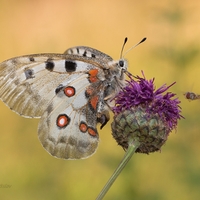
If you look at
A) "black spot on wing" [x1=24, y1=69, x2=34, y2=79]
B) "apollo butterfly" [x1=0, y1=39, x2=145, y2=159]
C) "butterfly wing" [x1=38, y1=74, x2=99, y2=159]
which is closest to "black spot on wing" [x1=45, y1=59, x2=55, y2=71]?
"apollo butterfly" [x1=0, y1=39, x2=145, y2=159]

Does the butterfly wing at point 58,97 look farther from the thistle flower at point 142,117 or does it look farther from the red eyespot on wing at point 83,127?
the thistle flower at point 142,117

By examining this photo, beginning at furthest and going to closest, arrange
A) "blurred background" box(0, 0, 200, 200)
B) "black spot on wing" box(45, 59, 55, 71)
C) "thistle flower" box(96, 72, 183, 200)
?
"blurred background" box(0, 0, 200, 200), "black spot on wing" box(45, 59, 55, 71), "thistle flower" box(96, 72, 183, 200)

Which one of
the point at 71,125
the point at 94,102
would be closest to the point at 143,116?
the point at 94,102

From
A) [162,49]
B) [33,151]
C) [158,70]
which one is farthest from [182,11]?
[33,151]

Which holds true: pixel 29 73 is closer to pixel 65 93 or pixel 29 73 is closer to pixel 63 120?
pixel 65 93

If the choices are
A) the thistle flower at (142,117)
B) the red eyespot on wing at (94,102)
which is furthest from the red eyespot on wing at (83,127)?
the thistle flower at (142,117)

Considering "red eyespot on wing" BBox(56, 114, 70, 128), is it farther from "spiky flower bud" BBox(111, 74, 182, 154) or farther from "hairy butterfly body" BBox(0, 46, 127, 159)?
"spiky flower bud" BBox(111, 74, 182, 154)

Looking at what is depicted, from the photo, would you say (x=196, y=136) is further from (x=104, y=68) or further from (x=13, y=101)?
(x=13, y=101)
